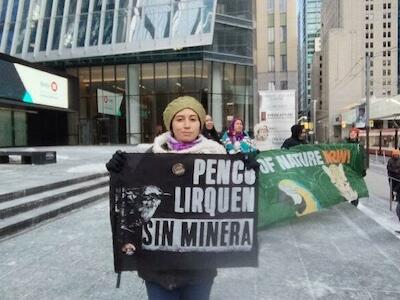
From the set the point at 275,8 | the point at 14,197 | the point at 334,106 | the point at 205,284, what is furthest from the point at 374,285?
the point at 334,106

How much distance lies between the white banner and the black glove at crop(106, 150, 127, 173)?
11.7 meters

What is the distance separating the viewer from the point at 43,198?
8.22 metres

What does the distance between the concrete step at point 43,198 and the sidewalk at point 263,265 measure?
554 mm

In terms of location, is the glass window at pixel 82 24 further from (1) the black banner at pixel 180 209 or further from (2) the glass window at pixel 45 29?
(1) the black banner at pixel 180 209

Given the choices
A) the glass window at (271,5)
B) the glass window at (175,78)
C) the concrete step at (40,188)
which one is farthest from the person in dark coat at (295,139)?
the glass window at (271,5)

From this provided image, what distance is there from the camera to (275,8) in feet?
227

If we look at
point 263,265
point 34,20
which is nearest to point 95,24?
point 34,20

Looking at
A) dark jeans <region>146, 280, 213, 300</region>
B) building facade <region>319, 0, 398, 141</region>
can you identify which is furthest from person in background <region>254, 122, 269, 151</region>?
building facade <region>319, 0, 398, 141</region>

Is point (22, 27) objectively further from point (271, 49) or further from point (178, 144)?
point (271, 49)

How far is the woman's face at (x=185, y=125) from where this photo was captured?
2.61m

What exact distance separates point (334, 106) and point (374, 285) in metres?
130

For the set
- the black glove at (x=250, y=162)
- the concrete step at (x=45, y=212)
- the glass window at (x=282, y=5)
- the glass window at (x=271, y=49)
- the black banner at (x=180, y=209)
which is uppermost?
the glass window at (x=282, y=5)

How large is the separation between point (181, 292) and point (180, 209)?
0.48m

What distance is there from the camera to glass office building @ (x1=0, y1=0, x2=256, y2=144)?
35.4m
